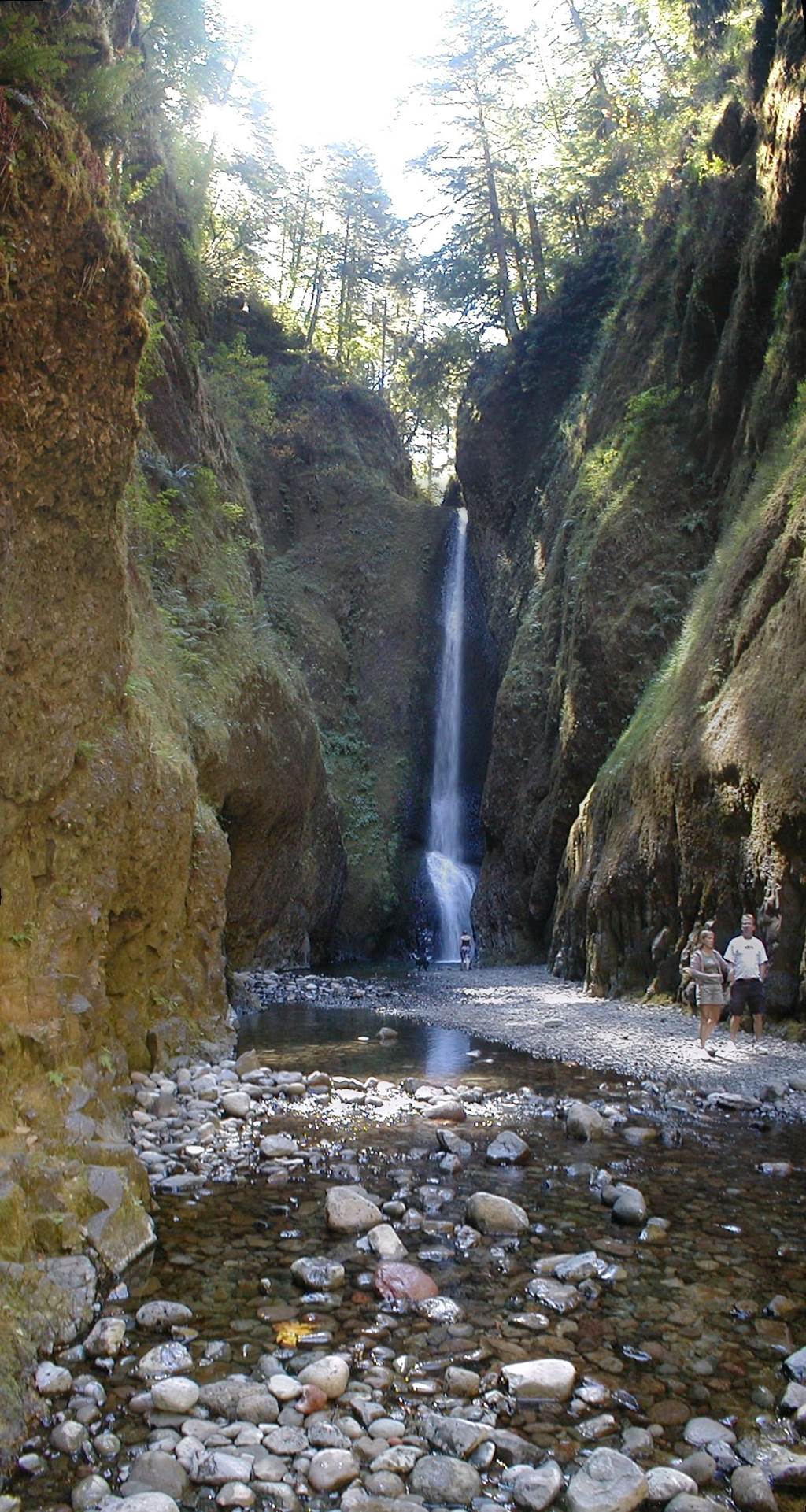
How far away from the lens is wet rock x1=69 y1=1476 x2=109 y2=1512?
312 centimetres

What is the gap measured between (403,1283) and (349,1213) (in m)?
0.93

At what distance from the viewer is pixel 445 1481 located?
129 inches

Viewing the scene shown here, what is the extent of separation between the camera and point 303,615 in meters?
35.8

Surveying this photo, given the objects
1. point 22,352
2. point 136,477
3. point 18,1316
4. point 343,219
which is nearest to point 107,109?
point 22,352

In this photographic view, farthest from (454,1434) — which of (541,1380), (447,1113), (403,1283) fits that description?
(447,1113)

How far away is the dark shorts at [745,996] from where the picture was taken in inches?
429

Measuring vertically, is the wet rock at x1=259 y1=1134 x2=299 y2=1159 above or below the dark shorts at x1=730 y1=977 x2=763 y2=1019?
below

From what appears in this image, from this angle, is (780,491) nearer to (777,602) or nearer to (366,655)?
(777,602)

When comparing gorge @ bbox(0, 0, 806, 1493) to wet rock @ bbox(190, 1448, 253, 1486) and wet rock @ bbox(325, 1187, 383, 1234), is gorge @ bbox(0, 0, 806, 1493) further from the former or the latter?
wet rock @ bbox(325, 1187, 383, 1234)

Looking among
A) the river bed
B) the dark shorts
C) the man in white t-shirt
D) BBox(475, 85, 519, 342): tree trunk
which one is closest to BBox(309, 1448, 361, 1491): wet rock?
the river bed

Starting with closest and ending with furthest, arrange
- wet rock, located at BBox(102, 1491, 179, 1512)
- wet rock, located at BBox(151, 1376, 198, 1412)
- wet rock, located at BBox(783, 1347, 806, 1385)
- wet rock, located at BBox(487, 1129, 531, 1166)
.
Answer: wet rock, located at BBox(102, 1491, 179, 1512)
wet rock, located at BBox(151, 1376, 198, 1412)
wet rock, located at BBox(783, 1347, 806, 1385)
wet rock, located at BBox(487, 1129, 531, 1166)

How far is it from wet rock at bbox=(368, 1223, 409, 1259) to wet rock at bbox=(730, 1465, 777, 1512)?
2344 mm

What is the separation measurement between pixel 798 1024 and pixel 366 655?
27.3 m

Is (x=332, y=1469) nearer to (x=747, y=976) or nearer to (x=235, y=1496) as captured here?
(x=235, y=1496)
